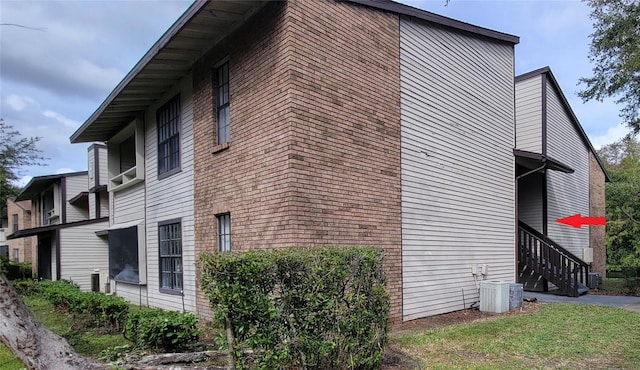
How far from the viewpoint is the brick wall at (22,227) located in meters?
28.9

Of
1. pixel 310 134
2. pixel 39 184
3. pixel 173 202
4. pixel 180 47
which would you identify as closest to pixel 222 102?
pixel 180 47

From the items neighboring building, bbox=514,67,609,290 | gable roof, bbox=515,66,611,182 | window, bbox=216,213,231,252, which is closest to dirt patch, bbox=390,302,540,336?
window, bbox=216,213,231,252

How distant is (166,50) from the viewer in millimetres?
9383

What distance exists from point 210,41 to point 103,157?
15.7 meters

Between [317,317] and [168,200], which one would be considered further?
[168,200]

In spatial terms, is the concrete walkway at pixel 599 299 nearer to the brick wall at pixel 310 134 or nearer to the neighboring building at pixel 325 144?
the neighboring building at pixel 325 144

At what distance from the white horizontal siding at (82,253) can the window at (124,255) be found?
4.52m

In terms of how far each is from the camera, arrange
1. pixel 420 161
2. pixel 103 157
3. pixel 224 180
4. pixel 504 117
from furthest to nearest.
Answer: pixel 103 157, pixel 504 117, pixel 420 161, pixel 224 180

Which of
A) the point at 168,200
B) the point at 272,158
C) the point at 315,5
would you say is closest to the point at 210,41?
the point at 315,5

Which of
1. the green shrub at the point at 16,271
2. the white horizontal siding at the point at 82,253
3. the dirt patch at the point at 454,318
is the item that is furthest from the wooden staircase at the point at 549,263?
the green shrub at the point at 16,271

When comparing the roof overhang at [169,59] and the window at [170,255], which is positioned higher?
the roof overhang at [169,59]

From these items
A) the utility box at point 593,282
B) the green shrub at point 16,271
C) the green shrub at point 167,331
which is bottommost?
the green shrub at point 16,271

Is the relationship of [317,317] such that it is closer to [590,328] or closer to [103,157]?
[590,328]

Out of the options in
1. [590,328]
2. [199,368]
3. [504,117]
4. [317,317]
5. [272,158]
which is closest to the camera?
[317,317]
